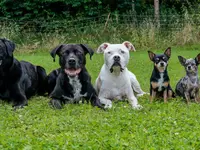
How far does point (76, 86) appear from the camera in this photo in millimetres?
6516

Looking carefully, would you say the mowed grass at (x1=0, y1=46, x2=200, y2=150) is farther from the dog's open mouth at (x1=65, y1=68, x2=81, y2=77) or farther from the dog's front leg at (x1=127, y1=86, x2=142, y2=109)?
the dog's open mouth at (x1=65, y1=68, x2=81, y2=77)

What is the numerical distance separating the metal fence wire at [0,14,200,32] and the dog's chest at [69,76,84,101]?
33.0 ft

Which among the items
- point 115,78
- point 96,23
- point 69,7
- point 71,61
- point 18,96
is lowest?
point 18,96

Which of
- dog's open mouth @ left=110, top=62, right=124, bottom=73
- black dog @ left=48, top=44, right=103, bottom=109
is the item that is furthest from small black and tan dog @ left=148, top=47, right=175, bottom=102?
black dog @ left=48, top=44, right=103, bottom=109

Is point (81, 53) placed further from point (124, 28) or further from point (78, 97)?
point (124, 28)

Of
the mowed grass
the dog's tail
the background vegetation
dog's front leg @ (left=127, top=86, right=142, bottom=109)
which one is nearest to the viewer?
the mowed grass

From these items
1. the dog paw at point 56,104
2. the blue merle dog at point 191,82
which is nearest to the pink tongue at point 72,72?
the dog paw at point 56,104

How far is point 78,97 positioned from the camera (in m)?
6.54

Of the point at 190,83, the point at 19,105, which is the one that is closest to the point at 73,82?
the point at 19,105

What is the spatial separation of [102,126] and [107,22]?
43.2 ft

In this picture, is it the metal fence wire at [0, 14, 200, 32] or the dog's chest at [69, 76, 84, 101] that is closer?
the dog's chest at [69, 76, 84, 101]

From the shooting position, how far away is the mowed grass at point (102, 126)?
4.25 metres

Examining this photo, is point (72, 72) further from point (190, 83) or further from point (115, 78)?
point (190, 83)

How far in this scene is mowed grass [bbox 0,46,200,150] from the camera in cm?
425
